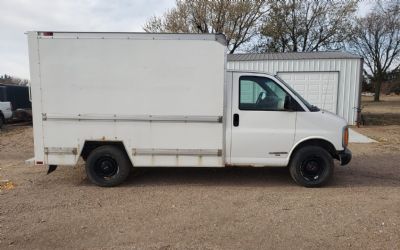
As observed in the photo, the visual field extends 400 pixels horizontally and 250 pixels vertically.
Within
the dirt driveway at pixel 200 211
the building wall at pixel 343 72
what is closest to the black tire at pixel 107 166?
the dirt driveway at pixel 200 211

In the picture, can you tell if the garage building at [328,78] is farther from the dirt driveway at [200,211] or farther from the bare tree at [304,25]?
the bare tree at [304,25]

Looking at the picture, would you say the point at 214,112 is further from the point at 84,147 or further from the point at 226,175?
the point at 84,147

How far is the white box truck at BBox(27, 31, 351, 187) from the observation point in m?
5.69

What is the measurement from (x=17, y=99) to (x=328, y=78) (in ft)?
53.0

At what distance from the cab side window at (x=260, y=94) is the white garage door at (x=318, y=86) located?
10.6 meters

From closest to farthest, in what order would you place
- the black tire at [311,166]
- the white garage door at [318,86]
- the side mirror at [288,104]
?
the side mirror at [288,104]
the black tire at [311,166]
the white garage door at [318,86]

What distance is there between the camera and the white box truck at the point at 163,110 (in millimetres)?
5688

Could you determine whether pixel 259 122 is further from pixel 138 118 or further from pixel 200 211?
pixel 138 118

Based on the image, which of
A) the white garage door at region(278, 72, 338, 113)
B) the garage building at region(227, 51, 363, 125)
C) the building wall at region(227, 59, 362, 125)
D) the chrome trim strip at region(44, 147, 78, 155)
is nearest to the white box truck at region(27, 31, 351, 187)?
the chrome trim strip at region(44, 147, 78, 155)

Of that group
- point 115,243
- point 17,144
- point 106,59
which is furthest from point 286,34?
point 115,243

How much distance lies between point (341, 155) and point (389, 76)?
51.8 m

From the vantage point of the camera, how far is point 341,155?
5984 millimetres

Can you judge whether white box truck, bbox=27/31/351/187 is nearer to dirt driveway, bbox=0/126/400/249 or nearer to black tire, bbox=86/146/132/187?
black tire, bbox=86/146/132/187

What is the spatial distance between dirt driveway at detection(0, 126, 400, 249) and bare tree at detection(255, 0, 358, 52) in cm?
2551
